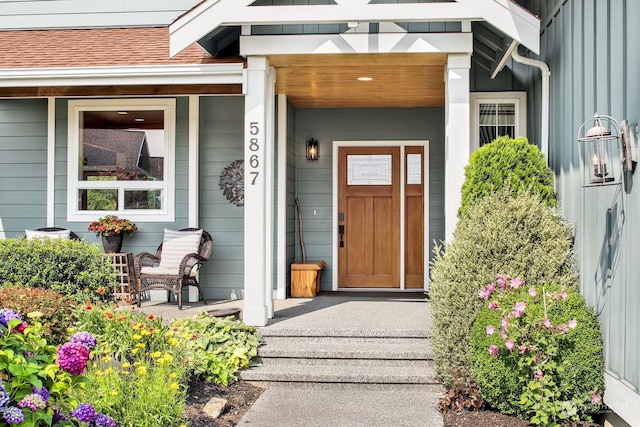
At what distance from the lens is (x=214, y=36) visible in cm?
643

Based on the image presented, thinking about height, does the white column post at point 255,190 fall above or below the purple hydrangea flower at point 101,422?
above

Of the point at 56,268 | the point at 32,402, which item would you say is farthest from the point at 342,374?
the point at 32,402

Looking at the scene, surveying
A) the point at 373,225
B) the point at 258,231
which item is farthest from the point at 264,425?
the point at 373,225

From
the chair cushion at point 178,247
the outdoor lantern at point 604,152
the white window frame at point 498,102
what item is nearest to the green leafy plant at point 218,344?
the chair cushion at point 178,247

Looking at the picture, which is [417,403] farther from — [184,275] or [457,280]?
[184,275]

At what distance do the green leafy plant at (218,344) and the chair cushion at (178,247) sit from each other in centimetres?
190

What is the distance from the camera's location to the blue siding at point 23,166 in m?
8.00

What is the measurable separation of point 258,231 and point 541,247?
2.50 m

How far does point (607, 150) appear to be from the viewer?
4.11 metres

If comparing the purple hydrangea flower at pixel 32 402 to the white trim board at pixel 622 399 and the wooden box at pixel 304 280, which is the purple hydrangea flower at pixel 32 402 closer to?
the white trim board at pixel 622 399

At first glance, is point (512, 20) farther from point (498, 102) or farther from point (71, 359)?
point (71, 359)

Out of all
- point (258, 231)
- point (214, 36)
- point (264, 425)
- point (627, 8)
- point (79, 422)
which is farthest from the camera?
point (214, 36)

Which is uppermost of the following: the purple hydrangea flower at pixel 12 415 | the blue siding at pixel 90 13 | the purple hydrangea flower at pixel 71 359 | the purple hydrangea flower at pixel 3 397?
the blue siding at pixel 90 13

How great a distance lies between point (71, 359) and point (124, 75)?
15.2 ft
